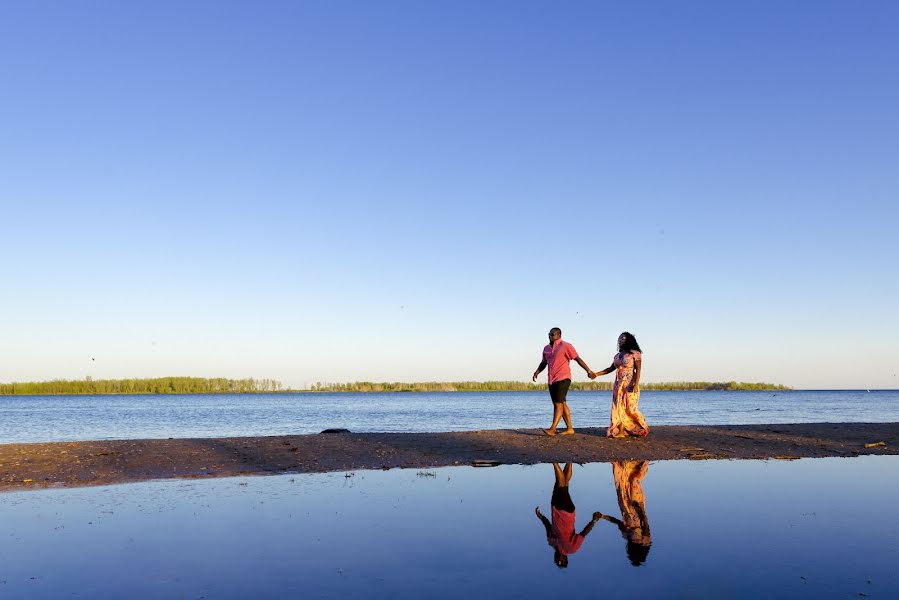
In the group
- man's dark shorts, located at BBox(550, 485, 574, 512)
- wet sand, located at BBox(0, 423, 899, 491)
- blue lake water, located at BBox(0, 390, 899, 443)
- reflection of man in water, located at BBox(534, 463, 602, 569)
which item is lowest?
blue lake water, located at BBox(0, 390, 899, 443)

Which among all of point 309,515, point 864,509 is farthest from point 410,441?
point 864,509

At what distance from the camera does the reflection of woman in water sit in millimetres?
16047

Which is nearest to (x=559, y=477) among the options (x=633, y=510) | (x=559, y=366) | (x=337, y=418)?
(x=633, y=510)

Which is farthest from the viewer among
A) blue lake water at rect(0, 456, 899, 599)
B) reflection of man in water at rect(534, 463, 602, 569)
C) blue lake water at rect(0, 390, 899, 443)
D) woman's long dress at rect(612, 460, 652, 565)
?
blue lake water at rect(0, 390, 899, 443)

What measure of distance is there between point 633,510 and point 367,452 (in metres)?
7.03

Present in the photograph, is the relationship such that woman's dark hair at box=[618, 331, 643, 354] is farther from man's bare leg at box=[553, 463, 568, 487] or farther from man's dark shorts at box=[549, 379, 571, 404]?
man's bare leg at box=[553, 463, 568, 487]

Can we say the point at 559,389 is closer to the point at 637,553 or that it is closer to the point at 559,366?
the point at 559,366

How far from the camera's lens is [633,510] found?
26.0 feet

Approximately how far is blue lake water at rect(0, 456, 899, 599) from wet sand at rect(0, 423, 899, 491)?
123 cm

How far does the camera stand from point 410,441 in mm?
15820

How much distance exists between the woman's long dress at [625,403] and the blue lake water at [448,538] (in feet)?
17.3

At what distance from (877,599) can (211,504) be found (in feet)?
23.3

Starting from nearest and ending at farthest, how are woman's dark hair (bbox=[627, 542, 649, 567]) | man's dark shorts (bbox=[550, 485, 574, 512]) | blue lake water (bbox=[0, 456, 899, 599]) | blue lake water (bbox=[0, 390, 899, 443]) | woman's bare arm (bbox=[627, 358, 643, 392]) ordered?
blue lake water (bbox=[0, 456, 899, 599]) → woman's dark hair (bbox=[627, 542, 649, 567]) → man's dark shorts (bbox=[550, 485, 574, 512]) → woman's bare arm (bbox=[627, 358, 643, 392]) → blue lake water (bbox=[0, 390, 899, 443])

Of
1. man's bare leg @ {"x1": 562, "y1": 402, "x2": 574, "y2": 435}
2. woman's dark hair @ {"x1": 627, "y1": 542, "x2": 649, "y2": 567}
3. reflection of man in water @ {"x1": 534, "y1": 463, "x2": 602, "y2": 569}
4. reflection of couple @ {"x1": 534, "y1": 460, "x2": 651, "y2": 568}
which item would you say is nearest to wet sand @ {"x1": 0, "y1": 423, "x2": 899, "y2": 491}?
man's bare leg @ {"x1": 562, "y1": 402, "x2": 574, "y2": 435}
